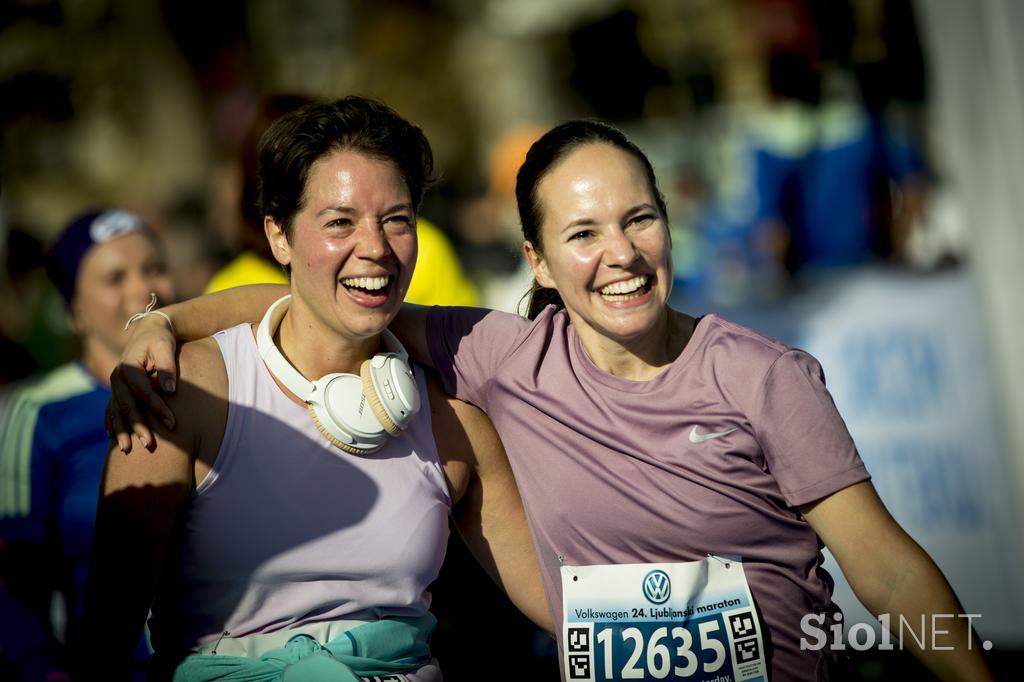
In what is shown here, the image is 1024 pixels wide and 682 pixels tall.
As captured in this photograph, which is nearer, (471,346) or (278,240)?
(278,240)

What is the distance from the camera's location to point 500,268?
7512mm

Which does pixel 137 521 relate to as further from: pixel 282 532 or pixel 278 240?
pixel 278 240

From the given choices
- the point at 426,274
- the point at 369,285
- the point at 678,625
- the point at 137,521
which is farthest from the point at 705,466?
the point at 426,274

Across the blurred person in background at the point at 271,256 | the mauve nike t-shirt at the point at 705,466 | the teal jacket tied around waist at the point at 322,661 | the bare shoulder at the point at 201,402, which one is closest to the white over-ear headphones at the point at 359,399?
the bare shoulder at the point at 201,402

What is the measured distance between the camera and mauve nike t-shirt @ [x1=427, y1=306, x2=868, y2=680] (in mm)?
2672

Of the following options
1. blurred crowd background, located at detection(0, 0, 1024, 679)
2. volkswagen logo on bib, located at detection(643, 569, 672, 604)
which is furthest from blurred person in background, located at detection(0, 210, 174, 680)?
volkswagen logo on bib, located at detection(643, 569, 672, 604)

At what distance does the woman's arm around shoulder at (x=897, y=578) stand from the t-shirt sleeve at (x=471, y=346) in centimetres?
94

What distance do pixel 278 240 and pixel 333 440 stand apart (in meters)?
0.55

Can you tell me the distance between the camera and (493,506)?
315 cm

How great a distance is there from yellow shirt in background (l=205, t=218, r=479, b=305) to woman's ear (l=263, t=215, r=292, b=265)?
3.37 ft

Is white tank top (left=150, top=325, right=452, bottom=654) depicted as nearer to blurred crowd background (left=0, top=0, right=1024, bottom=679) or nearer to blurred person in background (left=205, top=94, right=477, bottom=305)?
blurred person in background (left=205, top=94, right=477, bottom=305)

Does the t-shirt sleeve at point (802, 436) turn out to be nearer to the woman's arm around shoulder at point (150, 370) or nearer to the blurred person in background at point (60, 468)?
the woman's arm around shoulder at point (150, 370)

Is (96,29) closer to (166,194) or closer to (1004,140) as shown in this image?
(166,194)

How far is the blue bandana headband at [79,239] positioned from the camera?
4148mm
